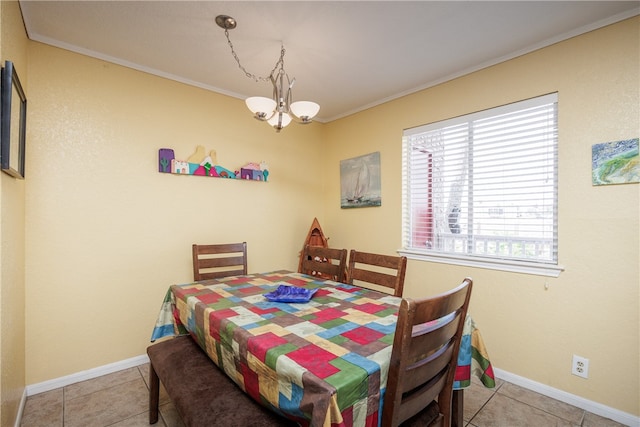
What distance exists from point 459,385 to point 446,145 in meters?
1.92

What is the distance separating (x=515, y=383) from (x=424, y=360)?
1.73m

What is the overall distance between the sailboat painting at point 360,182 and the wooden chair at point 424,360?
2050 mm

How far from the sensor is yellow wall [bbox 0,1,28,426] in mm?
1329

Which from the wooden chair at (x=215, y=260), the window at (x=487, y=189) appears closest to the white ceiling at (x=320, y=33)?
the window at (x=487, y=189)

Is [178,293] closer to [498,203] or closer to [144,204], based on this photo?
[144,204]

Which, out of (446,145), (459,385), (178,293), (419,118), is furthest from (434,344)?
(419,118)

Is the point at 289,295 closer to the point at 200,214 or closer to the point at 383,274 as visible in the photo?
the point at 383,274

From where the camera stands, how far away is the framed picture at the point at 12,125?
4.09 feet

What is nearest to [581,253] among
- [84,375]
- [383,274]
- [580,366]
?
[580,366]

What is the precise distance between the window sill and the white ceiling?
150cm

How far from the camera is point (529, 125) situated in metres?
2.09

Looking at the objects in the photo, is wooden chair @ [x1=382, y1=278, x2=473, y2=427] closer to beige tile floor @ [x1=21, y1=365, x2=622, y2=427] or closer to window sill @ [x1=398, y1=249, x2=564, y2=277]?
beige tile floor @ [x1=21, y1=365, x2=622, y2=427]

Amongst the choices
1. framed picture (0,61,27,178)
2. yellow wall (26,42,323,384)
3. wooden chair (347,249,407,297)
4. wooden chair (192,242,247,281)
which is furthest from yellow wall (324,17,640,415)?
framed picture (0,61,27,178)

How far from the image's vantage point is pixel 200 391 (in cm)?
117
